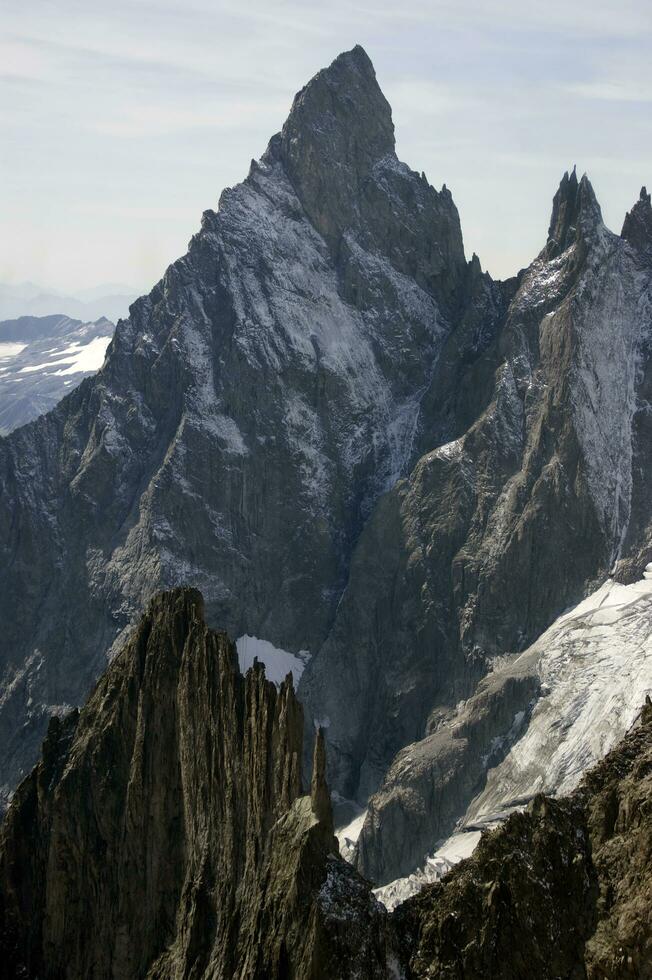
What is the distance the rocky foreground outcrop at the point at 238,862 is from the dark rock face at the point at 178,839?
99mm

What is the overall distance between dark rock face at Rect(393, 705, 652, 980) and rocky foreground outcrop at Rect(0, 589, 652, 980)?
0.07m

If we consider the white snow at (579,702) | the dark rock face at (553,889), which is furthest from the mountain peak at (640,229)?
the dark rock face at (553,889)

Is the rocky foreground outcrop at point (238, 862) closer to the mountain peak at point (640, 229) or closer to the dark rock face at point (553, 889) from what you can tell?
the dark rock face at point (553, 889)

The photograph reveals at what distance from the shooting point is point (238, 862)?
62500 millimetres

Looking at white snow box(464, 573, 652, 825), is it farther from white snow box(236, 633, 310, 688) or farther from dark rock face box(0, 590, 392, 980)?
dark rock face box(0, 590, 392, 980)

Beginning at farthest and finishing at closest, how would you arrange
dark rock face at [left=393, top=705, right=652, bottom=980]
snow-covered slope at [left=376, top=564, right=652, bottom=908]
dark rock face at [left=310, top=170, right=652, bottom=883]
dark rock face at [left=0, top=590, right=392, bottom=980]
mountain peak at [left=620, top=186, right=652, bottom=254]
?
1. mountain peak at [left=620, top=186, right=652, bottom=254]
2. dark rock face at [left=310, top=170, right=652, bottom=883]
3. snow-covered slope at [left=376, top=564, right=652, bottom=908]
4. dark rock face at [left=0, top=590, right=392, bottom=980]
5. dark rock face at [left=393, top=705, right=652, bottom=980]

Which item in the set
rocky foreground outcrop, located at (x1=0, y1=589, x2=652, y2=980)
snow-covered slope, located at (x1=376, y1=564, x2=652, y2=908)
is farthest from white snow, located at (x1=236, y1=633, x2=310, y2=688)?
rocky foreground outcrop, located at (x1=0, y1=589, x2=652, y2=980)

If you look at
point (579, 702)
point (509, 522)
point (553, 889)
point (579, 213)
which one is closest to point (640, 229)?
point (579, 213)

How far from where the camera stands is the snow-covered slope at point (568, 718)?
14912 cm

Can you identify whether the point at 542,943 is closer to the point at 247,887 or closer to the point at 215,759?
the point at 247,887

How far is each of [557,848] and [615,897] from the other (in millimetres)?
3125

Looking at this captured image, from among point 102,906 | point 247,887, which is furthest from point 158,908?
point 247,887

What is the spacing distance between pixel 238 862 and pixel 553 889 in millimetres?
17379

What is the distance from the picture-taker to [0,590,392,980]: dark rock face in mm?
54094
